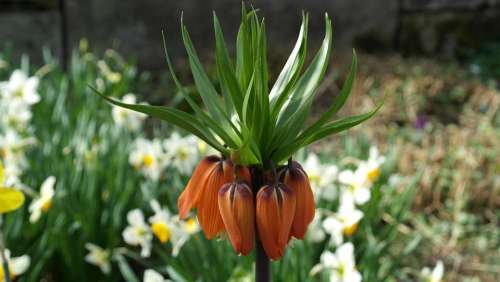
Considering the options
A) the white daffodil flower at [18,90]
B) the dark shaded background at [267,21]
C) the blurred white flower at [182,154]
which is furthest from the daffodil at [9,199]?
the dark shaded background at [267,21]

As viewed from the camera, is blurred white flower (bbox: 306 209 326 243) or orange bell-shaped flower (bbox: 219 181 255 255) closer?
orange bell-shaped flower (bbox: 219 181 255 255)

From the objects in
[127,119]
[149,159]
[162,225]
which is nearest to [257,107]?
[162,225]

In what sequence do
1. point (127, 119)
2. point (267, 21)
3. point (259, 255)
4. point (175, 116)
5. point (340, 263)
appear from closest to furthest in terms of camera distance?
point (175, 116), point (259, 255), point (340, 263), point (127, 119), point (267, 21)

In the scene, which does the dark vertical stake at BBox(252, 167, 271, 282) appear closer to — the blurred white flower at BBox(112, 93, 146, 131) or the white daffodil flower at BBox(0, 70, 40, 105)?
the blurred white flower at BBox(112, 93, 146, 131)

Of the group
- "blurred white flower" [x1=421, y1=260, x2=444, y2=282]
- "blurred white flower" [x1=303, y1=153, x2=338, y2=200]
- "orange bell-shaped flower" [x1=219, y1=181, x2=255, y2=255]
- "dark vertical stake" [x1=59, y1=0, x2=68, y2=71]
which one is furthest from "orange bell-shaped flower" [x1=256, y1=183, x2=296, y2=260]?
"dark vertical stake" [x1=59, y1=0, x2=68, y2=71]

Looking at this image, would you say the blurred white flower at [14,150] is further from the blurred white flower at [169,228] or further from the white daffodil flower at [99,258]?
the blurred white flower at [169,228]

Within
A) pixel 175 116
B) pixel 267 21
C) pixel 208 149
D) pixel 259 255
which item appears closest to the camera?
pixel 175 116

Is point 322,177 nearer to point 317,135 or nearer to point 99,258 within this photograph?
point 99,258
